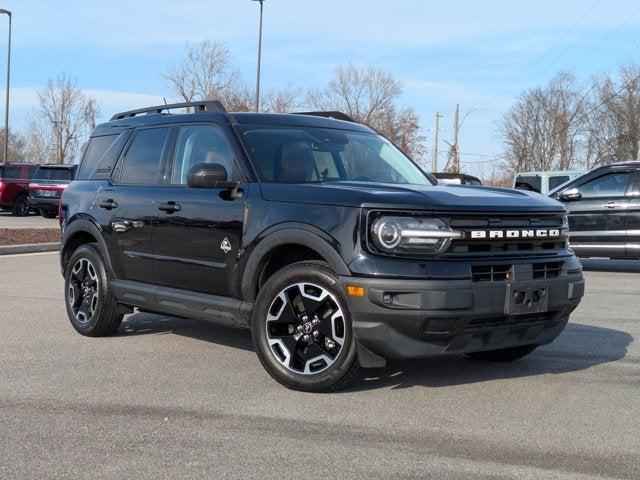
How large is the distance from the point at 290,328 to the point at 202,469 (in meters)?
1.52

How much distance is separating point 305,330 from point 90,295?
2.73m

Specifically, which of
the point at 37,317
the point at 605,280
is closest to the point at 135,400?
the point at 37,317

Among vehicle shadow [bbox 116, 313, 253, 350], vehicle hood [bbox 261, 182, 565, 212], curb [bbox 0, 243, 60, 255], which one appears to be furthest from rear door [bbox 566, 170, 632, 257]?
curb [bbox 0, 243, 60, 255]

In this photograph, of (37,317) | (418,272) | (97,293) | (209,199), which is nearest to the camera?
(418,272)

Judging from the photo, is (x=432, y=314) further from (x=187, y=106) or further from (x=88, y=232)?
(x=88, y=232)

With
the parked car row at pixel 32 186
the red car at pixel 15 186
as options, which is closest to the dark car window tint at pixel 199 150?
the parked car row at pixel 32 186

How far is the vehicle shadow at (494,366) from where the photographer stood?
5379 mm

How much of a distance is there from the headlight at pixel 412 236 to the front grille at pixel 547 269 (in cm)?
72

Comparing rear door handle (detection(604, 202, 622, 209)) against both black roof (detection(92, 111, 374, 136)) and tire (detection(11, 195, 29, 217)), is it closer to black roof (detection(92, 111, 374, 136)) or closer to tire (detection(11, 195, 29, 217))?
black roof (detection(92, 111, 374, 136))

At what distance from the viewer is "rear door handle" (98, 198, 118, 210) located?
6.54 m

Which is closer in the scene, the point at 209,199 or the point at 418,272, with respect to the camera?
the point at 418,272

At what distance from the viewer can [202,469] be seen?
3736 millimetres

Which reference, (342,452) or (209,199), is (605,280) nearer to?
(209,199)

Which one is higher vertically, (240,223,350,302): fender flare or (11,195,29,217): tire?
(240,223,350,302): fender flare
